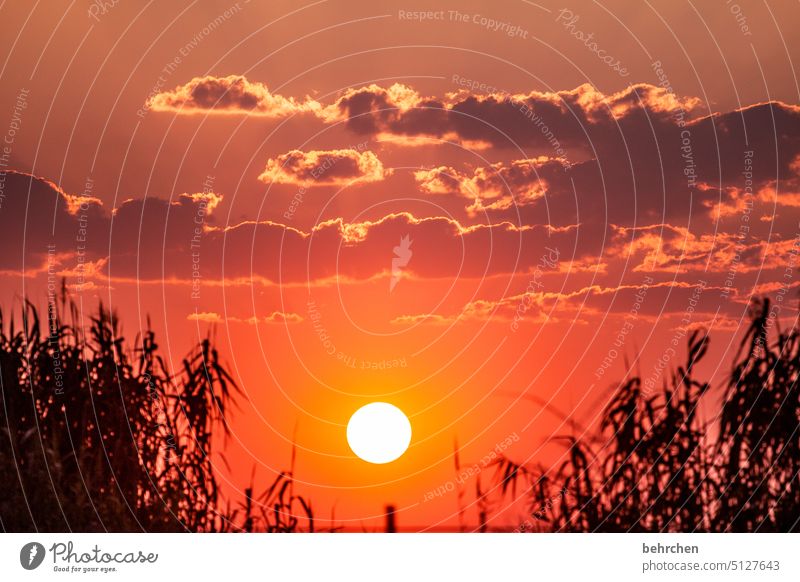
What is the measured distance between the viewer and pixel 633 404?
1379 cm

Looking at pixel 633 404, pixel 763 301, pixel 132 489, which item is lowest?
pixel 132 489

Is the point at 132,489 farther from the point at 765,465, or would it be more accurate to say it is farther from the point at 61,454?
the point at 765,465

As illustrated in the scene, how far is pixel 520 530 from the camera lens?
44.7ft

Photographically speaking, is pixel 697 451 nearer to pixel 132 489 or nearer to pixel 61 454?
pixel 132 489

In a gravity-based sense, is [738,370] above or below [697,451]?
above

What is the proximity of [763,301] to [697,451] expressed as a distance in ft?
6.25

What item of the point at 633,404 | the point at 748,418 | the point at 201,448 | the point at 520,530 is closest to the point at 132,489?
the point at 201,448
